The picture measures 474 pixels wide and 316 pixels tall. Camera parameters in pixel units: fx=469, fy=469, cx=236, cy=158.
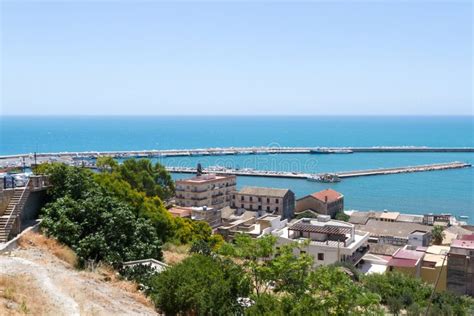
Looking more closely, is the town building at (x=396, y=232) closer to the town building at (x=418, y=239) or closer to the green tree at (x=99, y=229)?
the town building at (x=418, y=239)

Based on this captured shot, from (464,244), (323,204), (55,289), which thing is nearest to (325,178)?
(323,204)

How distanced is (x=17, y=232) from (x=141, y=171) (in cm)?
1975

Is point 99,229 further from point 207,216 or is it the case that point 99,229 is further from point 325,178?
point 325,178

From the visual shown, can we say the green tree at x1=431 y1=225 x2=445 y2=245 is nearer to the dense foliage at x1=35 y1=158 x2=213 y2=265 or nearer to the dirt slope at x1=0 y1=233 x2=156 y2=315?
the dense foliage at x1=35 y1=158 x2=213 y2=265

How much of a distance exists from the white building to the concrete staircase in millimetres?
15149

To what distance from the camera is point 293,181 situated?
8838 cm

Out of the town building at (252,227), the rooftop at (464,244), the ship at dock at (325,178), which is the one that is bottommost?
the ship at dock at (325,178)

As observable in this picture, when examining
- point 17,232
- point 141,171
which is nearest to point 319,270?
point 17,232

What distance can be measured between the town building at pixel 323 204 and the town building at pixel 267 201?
2362 mm

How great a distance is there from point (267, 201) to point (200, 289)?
39.5m

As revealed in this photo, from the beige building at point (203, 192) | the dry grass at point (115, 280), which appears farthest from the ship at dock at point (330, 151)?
the dry grass at point (115, 280)

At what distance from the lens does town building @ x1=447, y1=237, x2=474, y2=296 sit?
2598 centimetres

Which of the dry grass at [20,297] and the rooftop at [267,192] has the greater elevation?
the dry grass at [20,297]

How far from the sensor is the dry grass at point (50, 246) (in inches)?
565
